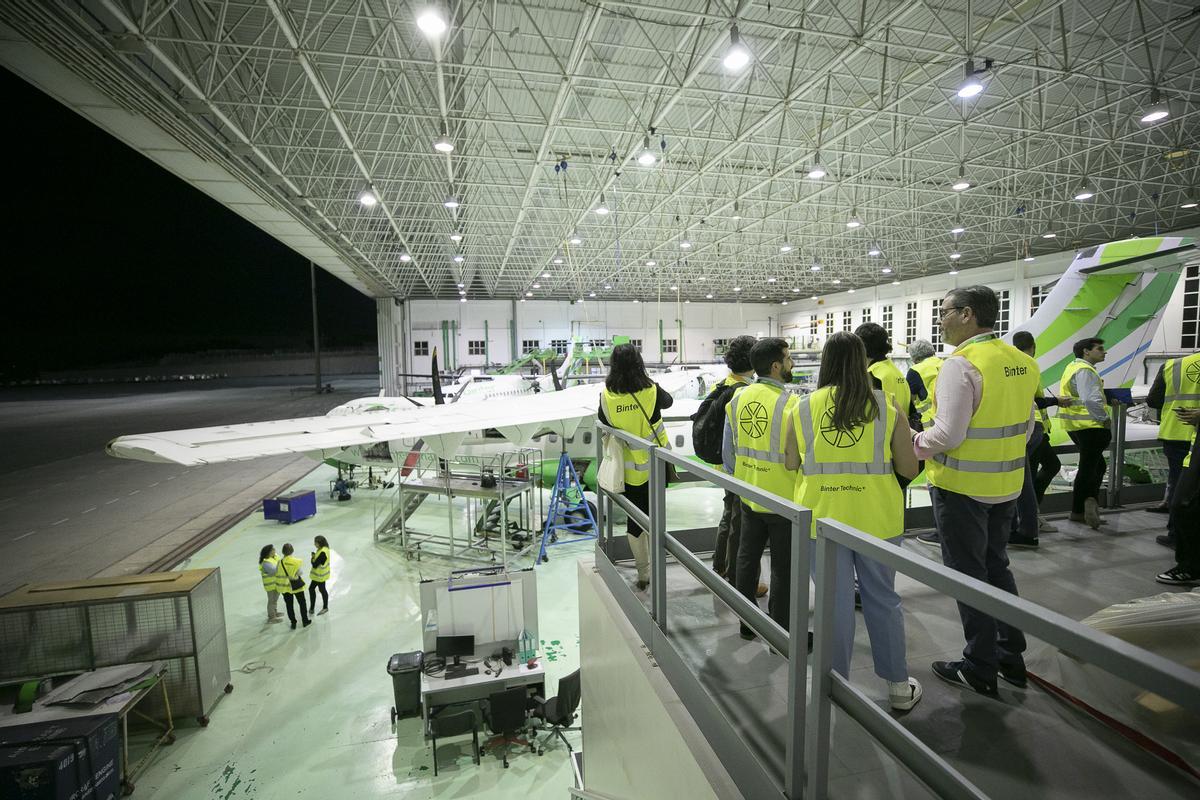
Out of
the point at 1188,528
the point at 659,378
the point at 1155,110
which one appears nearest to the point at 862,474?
the point at 1188,528

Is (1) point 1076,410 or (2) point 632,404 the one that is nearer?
→ (2) point 632,404

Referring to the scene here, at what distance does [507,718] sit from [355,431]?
14.2 ft

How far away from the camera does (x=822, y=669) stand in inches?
69.7

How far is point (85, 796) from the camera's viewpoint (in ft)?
18.2

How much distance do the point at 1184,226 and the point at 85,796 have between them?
135 ft

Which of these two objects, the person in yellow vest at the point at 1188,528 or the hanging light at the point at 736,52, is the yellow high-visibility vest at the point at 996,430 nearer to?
the person in yellow vest at the point at 1188,528

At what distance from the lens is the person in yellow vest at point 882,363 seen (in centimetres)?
351

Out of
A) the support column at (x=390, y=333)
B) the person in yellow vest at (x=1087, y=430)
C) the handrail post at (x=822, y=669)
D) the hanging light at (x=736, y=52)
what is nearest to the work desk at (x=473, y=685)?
the handrail post at (x=822, y=669)

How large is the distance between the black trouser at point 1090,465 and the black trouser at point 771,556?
13.6 ft

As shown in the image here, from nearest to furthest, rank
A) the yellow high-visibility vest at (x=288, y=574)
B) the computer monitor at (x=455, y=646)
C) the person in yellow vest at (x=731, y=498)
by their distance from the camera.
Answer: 1. the person in yellow vest at (x=731, y=498)
2. the computer monitor at (x=455, y=646)
3. the yellow high-visibility vest at (x=288, y=574)

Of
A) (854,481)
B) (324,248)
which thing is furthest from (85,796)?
(324,248)

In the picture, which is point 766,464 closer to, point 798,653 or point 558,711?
point 798,653

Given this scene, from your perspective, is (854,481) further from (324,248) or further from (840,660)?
(324,248)

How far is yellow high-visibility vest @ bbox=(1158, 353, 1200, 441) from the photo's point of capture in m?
4.74
